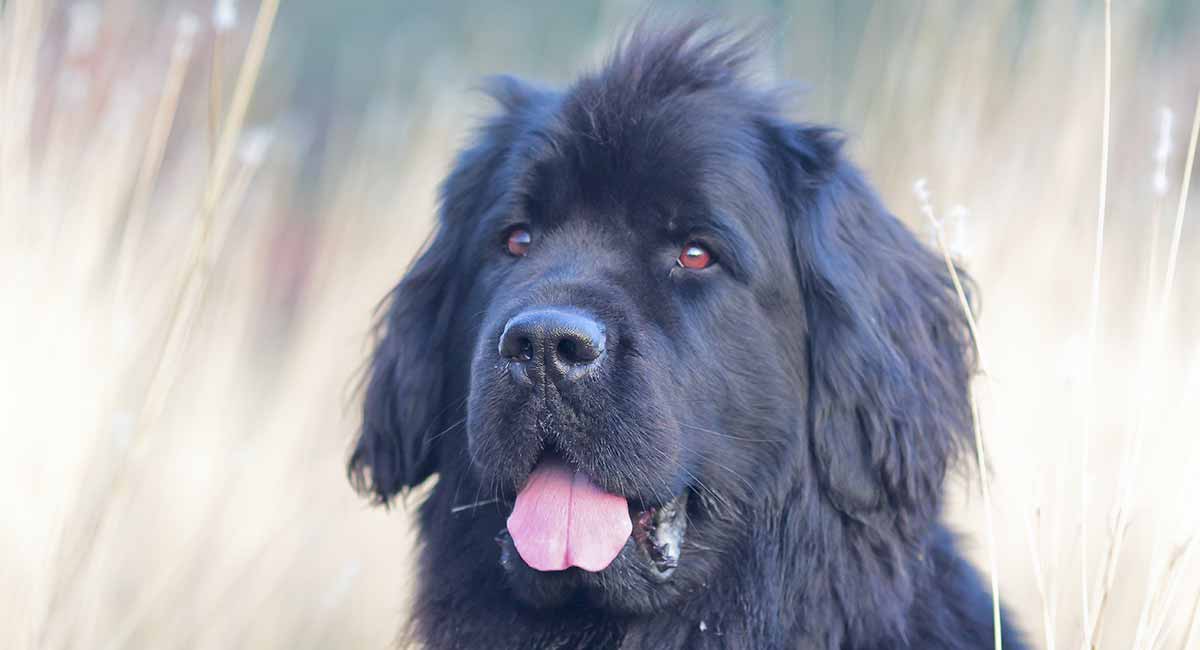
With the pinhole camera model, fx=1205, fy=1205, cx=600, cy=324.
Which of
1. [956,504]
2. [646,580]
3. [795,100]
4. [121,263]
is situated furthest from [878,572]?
[956,504]

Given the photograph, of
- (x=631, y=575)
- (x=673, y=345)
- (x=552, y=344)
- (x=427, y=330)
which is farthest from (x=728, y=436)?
(x=427, y=330)

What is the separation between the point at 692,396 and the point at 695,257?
34cm

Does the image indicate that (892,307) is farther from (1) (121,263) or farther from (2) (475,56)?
(2) (475,56)

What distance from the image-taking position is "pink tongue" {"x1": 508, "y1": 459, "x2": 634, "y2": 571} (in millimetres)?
2459

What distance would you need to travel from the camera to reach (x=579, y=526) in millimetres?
2506

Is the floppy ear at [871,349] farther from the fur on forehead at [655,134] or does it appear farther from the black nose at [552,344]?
the black nose at [552,344]

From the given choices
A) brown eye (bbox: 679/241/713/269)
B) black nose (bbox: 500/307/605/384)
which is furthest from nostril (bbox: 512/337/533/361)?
brown eye (bbox: 679/241/713/269)

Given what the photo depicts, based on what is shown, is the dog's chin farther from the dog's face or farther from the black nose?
the black nose

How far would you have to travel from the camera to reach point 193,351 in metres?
4.75

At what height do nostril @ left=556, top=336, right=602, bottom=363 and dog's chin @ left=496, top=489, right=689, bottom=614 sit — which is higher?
nostril @ left=556, top=336, right=602, bottom=363

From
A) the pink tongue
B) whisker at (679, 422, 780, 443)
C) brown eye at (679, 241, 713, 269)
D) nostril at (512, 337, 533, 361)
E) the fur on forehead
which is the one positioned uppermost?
the fur on forehead

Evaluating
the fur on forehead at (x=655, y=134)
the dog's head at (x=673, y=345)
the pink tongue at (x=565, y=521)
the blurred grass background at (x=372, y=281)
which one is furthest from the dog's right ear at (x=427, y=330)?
the pink tongue at (x=565, y=521)

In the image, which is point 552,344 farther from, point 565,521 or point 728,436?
point 728,436

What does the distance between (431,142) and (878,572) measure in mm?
3099
